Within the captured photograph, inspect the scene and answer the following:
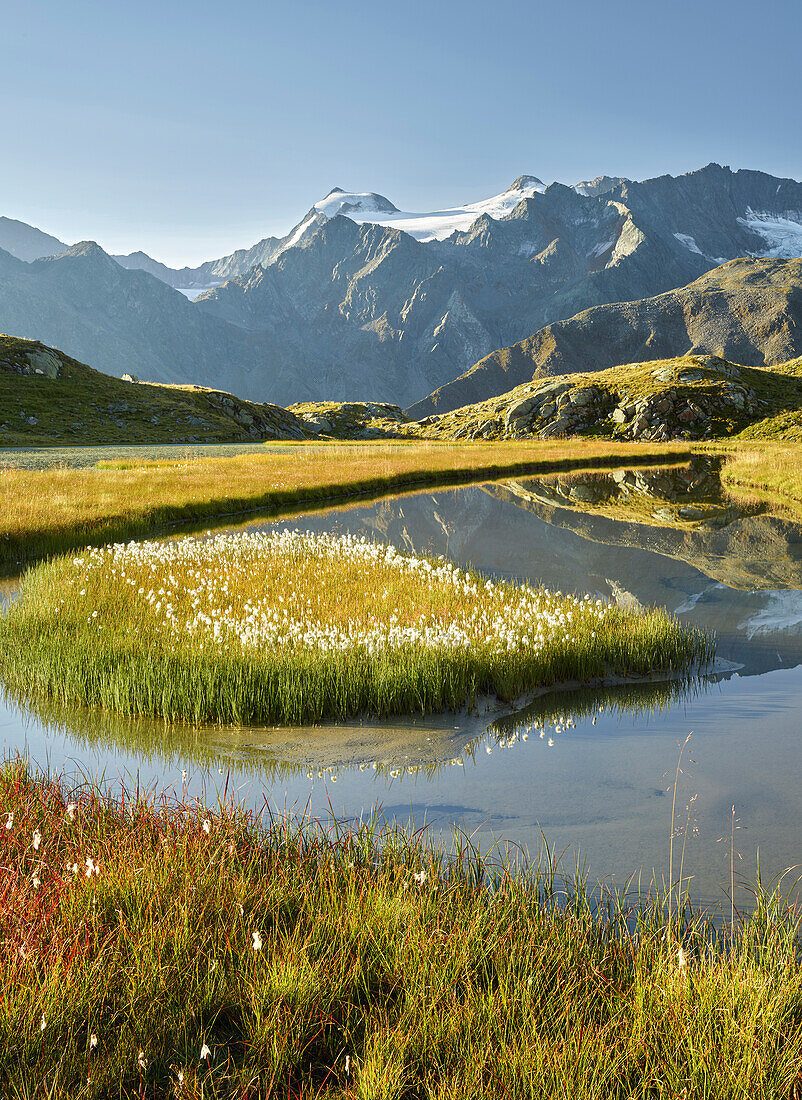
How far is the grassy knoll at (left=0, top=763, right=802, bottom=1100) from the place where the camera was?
357 cm

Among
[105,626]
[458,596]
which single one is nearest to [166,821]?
[105,626]

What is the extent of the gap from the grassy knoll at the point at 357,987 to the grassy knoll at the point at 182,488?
18800 mm

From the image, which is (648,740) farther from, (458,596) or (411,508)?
(411,508)

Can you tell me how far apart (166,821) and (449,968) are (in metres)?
2.71

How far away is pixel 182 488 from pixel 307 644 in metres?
26.9

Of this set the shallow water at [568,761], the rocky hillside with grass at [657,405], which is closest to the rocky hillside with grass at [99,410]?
the rocky hillside with grass at [657,405]

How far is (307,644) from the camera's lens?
436 inches

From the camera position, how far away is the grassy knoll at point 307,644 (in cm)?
1016

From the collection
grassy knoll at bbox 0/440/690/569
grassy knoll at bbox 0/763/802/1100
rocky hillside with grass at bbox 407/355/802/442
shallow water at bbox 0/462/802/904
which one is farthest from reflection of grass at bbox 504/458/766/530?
rocky hillside with grass at bbox 407/355/802/442

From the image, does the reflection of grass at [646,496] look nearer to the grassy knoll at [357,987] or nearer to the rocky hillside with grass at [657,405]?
the grassy knoll at [357,987]

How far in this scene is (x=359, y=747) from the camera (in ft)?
29.5

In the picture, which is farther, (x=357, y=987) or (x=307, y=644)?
(x=307, y=644)

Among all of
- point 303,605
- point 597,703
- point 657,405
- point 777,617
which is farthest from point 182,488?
point 657,405

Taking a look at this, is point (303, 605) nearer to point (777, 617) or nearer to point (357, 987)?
point (357, 987)
